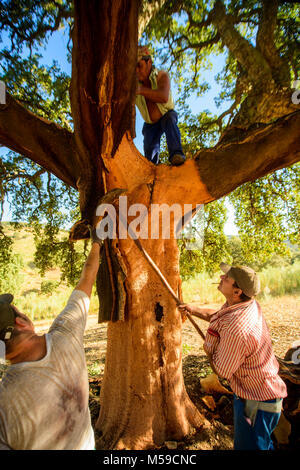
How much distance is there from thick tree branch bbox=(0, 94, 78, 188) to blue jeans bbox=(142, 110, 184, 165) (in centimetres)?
106

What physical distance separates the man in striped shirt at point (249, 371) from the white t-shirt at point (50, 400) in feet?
3.86

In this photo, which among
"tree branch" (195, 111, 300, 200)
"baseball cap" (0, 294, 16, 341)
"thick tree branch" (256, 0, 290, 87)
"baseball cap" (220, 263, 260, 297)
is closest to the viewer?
"baseball cap" (0, 294, 16, 341)

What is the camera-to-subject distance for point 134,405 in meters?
2.73

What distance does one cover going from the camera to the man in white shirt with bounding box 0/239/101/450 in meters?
1.12

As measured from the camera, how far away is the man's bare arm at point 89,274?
1835 millimetres

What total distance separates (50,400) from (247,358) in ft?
5.21

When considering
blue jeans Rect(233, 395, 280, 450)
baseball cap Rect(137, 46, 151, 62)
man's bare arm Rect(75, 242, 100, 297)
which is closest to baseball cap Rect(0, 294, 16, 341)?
man's bare arm Rect(75, 242, 100, 297)

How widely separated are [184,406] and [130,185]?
Result: 8.97ft

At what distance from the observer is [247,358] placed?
80.7 inches

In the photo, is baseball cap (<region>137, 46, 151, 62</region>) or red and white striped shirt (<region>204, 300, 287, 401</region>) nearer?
red and white striped shirt (<region>204, 300, 287, 401</region>)

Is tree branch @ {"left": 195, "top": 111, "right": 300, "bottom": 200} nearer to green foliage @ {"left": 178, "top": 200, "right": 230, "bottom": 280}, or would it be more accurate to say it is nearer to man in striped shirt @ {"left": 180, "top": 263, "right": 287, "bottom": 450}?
man in striped shirt @ {"left": 180, "top": 263, "right": 287, "bottom": 450}

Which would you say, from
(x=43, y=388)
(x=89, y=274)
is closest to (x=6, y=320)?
(x=43, y=388)
